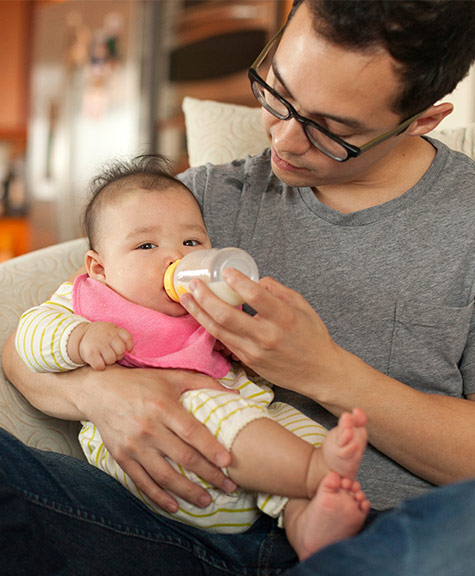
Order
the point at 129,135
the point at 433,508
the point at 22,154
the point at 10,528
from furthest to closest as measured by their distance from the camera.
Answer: the point at 22,154 < the point at 129,135 < the point at 10,528 < the point at 433,508

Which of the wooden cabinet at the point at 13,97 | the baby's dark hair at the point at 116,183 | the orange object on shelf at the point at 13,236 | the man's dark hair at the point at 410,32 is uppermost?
the man's dark hair at the point at 410,32

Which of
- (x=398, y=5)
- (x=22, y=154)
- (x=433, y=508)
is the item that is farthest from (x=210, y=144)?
(x=22, y=154)

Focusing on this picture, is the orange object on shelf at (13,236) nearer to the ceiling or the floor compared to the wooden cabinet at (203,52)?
nearer to the floor

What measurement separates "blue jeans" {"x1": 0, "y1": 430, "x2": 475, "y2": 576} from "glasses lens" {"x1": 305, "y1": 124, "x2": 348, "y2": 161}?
55cm

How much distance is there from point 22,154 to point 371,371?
4890 millimetres

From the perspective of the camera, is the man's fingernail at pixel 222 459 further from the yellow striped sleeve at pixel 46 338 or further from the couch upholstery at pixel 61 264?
the couch upholstery at pixel 61 264

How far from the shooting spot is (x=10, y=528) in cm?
82

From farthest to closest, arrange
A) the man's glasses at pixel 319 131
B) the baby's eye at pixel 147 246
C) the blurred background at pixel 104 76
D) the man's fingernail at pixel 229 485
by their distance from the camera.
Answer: the blurred background at pixel 104 76
the baby's eye at pixel 147 246
the man's glasses at pixel 319 131
the man's fingernail at pixel 229 485

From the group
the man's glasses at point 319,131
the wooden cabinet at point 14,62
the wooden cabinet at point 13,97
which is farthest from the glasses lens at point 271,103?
the wooden cabinet at point 14,62

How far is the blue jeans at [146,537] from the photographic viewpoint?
0.66 m

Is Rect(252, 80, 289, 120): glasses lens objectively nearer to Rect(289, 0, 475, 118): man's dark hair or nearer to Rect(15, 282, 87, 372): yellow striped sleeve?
Rect(289, 0, 475, 118): man's dark hair

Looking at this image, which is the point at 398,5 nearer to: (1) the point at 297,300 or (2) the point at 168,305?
(1) the point at 297,300

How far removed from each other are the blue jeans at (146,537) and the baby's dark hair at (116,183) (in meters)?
0.42

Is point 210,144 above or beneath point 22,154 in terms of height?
above
